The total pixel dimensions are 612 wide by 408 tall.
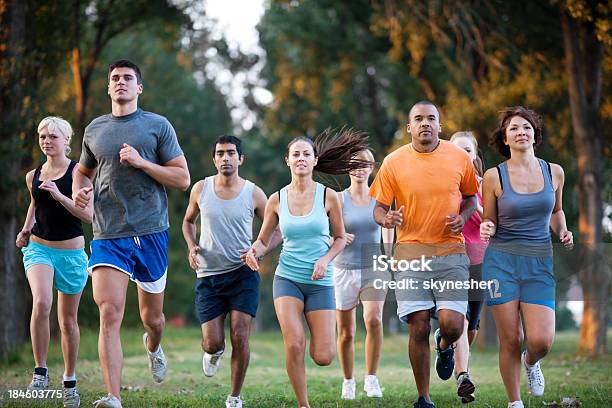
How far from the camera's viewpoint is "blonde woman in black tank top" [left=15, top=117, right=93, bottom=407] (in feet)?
30.0

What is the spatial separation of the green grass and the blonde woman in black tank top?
0.60 m

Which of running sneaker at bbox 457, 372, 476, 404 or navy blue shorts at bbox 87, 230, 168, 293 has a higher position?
navy blue shorts at bbox 87, 230, 168, 293

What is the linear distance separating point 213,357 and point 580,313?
11532mm

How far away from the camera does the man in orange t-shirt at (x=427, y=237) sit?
8.03 metres

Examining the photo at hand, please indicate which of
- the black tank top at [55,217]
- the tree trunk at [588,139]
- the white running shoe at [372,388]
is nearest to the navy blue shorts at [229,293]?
the black tank top at [55,217]

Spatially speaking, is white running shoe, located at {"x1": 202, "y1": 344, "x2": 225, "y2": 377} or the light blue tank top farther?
white running shoe, located at {"x1": 202, "y1": 344, "x2": 225, "y2": 377}

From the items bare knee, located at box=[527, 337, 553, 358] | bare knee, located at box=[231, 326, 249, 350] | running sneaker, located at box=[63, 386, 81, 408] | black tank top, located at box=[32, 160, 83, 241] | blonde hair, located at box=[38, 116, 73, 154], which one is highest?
blonde hair, located at box=[38, 116, 73, 154]

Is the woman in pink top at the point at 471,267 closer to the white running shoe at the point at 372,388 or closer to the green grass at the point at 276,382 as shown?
the green grass at the point at 276,382

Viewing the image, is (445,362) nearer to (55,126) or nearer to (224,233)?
(224,233)

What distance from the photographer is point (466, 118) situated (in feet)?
67.2

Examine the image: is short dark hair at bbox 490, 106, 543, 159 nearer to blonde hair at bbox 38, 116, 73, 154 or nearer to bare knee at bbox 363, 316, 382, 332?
bare knee at bbox 363, 316, 382, 332

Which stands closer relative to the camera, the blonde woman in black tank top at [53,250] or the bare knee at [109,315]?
the bare knee at [109,315]

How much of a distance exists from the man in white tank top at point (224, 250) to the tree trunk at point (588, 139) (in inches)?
402

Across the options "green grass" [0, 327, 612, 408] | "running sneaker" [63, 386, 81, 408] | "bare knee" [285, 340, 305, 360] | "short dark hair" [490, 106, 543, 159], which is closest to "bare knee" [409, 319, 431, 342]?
"bare knee" [285, 340, 305, 360]
